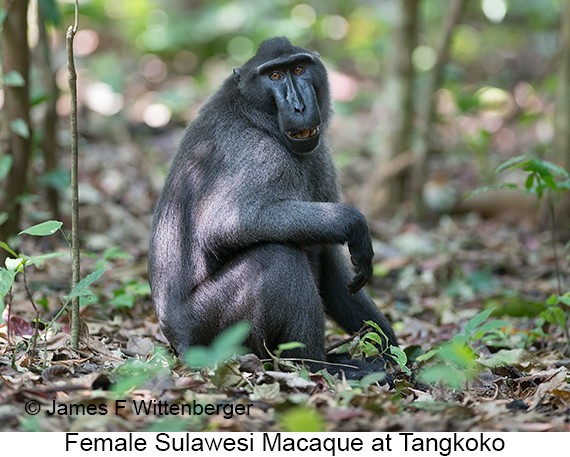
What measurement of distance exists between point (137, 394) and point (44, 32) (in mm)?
5158

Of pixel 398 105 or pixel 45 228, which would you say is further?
pixel 398 105

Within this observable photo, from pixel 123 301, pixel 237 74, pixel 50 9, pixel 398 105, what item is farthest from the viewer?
pixel 398 105

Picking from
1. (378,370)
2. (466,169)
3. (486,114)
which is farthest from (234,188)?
(486,114)

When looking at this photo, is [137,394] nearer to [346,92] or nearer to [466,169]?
[466,169]

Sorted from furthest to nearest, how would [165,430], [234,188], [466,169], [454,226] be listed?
[466,169] → [454,226] → [234,188] → [165,430]

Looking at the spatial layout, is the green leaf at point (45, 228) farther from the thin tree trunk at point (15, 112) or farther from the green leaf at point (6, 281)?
the thin tree trunk at point (15, 112)

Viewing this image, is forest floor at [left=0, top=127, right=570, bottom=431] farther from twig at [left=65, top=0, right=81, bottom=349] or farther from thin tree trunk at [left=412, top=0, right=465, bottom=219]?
thin tree trunk at [left=412, top=0, right=465, bottom=219]

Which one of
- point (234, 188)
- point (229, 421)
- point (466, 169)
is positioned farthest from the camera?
point (466, 169)

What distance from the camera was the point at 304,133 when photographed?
4.70 metres

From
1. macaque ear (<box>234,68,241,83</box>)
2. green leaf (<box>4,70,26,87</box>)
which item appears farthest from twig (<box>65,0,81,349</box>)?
green leaf (<box>4,70,26,87</box>)

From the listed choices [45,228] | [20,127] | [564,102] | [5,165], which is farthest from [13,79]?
[564,102]

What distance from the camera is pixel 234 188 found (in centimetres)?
449

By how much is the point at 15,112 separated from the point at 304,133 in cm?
281

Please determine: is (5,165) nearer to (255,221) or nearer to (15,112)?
(15,112)
